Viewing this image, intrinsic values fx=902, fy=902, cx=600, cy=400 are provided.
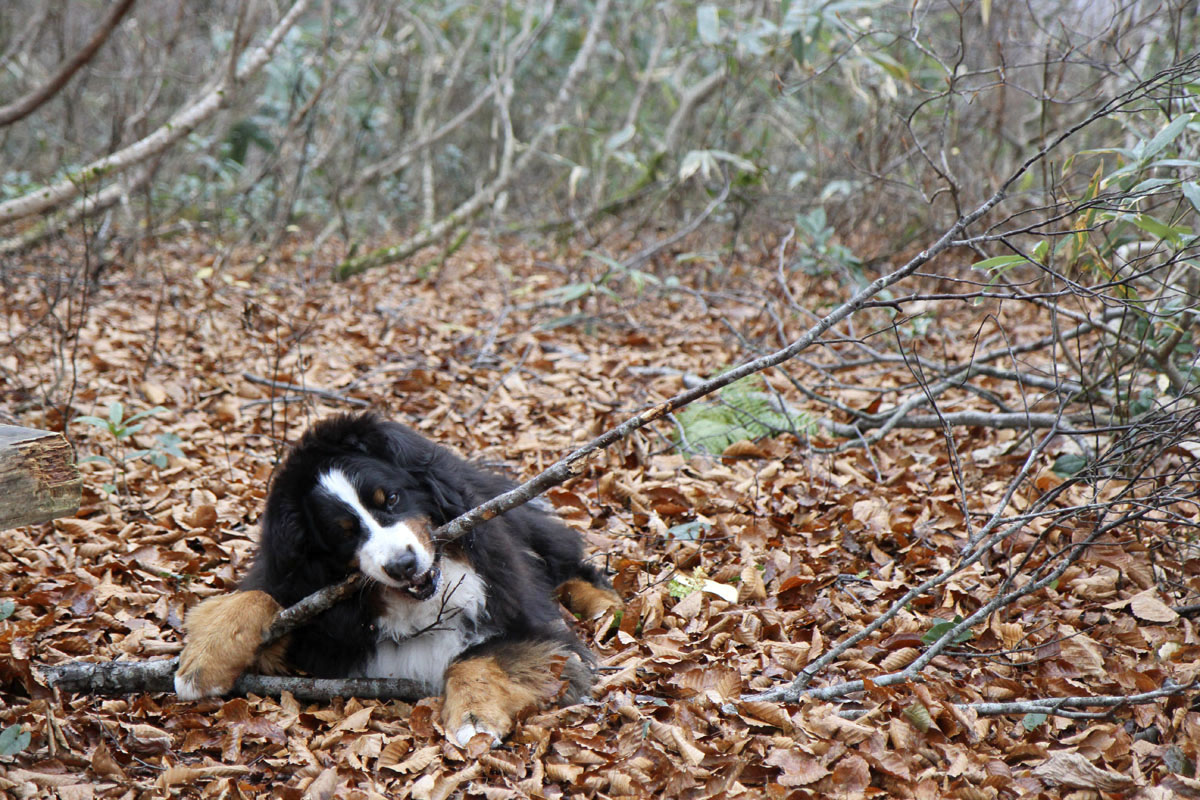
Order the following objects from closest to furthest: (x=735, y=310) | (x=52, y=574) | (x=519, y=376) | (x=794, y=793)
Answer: (x=794, y=793)
(x=52, y=574)
(x=519, y=376)
(x=735, y=310)

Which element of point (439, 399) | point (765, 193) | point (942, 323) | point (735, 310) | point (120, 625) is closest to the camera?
point (120, 625)

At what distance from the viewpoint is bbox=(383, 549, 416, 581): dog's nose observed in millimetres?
3113

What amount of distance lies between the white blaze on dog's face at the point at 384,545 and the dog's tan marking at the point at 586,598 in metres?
1.01

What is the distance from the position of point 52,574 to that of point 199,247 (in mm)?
7820

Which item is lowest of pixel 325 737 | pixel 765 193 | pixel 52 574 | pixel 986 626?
pixel 986 626

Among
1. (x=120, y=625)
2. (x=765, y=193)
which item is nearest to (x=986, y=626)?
(x=120, y=625)

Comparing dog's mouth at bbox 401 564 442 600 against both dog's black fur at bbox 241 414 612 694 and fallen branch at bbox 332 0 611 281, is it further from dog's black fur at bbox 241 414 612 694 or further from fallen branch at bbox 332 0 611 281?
fallen branch at bbox 332 0 611 281

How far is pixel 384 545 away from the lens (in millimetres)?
3148

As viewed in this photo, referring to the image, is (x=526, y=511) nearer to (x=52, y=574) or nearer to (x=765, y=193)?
(x=52, y=574)

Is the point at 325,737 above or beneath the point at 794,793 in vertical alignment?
above

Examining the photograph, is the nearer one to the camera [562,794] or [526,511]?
[562,794]

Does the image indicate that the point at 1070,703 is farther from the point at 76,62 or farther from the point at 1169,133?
the point at 76,62

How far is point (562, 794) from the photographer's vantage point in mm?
2869

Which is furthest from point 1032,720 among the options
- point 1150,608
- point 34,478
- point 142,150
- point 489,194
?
point 489,194
